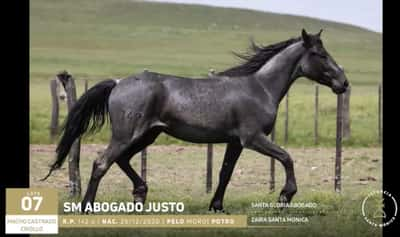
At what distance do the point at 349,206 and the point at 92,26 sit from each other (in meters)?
32.9

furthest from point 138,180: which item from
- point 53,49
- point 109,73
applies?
point 53,49

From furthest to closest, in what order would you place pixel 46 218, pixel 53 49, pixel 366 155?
pixel 53 49 → pixel 366 155 → pixel 46 218

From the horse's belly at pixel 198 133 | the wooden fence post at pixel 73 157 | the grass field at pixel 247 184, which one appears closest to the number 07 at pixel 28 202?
the grass field at pixel 247 184

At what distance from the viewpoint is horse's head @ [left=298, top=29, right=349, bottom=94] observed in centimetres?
1027

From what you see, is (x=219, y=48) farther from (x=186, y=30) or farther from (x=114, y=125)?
(x=114, y=125)

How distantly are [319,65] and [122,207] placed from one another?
2.93 m

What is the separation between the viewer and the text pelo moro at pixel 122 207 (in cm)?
978

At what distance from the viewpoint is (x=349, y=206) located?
10555 millimetres

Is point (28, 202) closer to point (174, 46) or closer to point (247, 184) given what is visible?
point (247, 184)

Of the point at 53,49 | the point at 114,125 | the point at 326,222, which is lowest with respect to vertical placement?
the point at 326,222

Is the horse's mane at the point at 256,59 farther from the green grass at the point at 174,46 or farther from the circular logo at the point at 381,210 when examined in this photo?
the green grass at the point at 174,46

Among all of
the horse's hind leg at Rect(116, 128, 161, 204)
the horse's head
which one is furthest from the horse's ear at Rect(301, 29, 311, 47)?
the horse's hind leg at Rect(116, 128, 161, 204)

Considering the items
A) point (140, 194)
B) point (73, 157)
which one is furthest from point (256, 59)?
point (73, 157)

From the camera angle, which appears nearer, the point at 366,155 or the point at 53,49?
the point at 366,155
